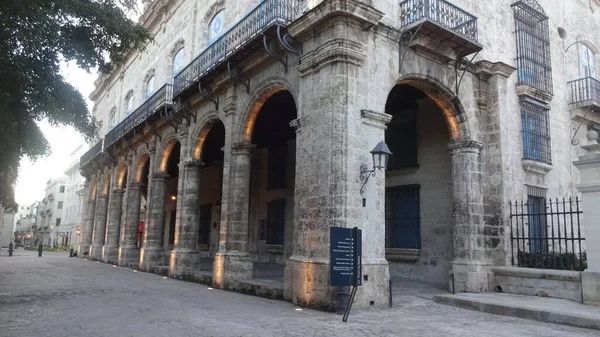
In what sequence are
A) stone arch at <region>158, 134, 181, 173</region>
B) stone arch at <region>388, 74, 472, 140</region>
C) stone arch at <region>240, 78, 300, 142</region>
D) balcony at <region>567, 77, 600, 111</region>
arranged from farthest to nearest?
stone arch at <region>158, 134, 181, 173</region>, balcony at <region>567, 77, 600, 111</region>, stone arch at <region>240, 78, 300, 142</region>, stone arch at <region>388, 74, 472, 140</region>

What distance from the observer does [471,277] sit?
34.5 feet

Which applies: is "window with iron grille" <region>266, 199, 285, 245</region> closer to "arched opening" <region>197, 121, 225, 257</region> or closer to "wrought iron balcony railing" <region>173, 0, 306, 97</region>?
"arched opening" <region>197, 121, 225, 257</region>

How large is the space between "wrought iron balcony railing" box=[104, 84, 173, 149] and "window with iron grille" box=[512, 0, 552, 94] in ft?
38.6

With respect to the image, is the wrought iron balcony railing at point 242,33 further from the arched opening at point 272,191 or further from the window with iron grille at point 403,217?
the window with iron grille at point 403,217

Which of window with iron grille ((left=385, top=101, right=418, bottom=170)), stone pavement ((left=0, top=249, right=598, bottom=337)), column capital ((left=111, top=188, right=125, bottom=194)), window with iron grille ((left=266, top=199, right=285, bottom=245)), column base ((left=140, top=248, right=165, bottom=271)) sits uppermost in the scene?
window with iron grille ((left=385, top=101, right=418, bottom=170))

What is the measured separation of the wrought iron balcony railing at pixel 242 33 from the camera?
1059cm

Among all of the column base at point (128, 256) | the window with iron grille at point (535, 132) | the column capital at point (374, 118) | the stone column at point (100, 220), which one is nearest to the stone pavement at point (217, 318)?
the column capital at point (374, 118)

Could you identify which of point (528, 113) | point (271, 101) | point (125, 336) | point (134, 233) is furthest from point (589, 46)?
point (134, 233)

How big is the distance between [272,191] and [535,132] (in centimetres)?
991

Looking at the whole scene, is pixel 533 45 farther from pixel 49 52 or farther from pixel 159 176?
pixel 159 176

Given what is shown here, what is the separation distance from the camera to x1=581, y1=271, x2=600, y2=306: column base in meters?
8.50

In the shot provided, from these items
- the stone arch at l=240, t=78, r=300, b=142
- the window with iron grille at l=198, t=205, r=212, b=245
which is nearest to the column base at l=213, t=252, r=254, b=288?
the stone arch at l=240, t=78, r=300, b=142

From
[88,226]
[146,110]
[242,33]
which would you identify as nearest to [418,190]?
[242,33]

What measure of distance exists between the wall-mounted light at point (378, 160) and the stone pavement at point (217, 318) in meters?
2.51
